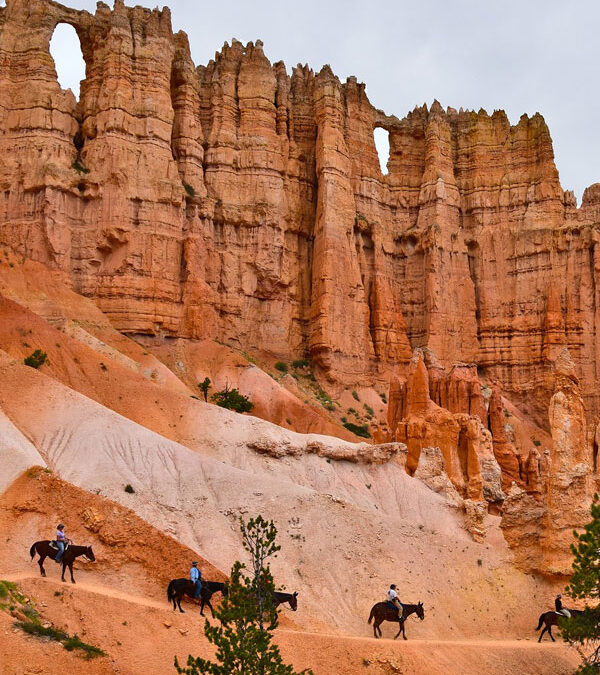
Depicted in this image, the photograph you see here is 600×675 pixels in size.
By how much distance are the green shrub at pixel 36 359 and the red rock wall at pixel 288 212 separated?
57.2 ft

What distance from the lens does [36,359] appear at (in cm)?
4200

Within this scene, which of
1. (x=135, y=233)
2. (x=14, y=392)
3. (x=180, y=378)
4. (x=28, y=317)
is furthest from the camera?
(x=135, y=233)

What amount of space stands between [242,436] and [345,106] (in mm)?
49383

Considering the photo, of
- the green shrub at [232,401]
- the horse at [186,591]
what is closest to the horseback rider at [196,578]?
the horse at [186,591]

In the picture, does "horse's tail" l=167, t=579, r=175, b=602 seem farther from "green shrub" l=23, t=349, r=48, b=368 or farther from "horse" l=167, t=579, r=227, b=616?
"green shrub" l=23, t=349, r=48, b=368

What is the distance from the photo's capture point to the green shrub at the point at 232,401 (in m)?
53.6

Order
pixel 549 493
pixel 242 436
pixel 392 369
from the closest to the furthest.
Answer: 1. pixel 549 493
2. pixel 242 436
3. pixel 392 369

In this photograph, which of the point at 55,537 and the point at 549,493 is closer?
the point at 55,537

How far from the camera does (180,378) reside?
5781 cm

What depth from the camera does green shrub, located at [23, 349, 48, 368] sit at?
4159 centimetres

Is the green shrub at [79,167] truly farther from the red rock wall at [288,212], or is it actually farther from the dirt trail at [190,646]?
the dirt trail at [190,646]

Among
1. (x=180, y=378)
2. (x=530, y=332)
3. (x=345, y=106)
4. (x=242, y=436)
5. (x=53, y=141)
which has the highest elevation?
(x=345, y=106)

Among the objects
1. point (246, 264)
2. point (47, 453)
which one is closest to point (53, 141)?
point (246, 264)

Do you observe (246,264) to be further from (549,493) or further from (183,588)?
(183,588)
